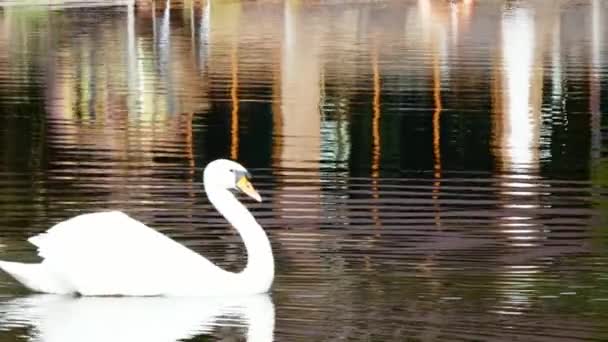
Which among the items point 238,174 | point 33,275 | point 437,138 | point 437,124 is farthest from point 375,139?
point 33,275

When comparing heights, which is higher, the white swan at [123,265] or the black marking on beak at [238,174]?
the black marking on beak at [238,174]

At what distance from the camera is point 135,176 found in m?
20.7

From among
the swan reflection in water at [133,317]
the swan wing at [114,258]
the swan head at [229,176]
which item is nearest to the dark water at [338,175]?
the swan reflection in water at [133,317]

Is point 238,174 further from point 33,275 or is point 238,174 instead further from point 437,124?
point 437,124

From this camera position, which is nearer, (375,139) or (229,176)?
(229,176)

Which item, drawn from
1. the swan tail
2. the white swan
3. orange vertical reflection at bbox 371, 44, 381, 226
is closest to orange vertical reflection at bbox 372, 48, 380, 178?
orange vertical reflection at bbox 371, 44, 381, 226

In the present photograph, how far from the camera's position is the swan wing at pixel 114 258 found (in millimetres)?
13664

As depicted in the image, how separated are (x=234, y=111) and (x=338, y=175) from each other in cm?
931

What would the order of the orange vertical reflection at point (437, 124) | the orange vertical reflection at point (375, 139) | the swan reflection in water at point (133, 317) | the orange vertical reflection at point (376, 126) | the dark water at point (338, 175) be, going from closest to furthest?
1. the swan reflection in water at point (133, 317)
2. the dark water at point (338, 175)
3. the orange vertical reflection at point (375, 139)
4. the orange vertical reflection at point (437, 124)
5. the orange vertical reflection at point (376, 126)

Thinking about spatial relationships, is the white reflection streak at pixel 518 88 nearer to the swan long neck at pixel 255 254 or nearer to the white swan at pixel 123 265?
the swan long neck at pixel 255 254

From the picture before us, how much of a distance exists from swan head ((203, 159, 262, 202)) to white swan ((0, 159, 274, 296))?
398mm

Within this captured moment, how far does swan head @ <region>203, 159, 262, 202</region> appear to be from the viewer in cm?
1439

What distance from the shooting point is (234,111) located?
3050 centimetres

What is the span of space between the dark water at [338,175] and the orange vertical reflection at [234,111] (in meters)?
0.07
